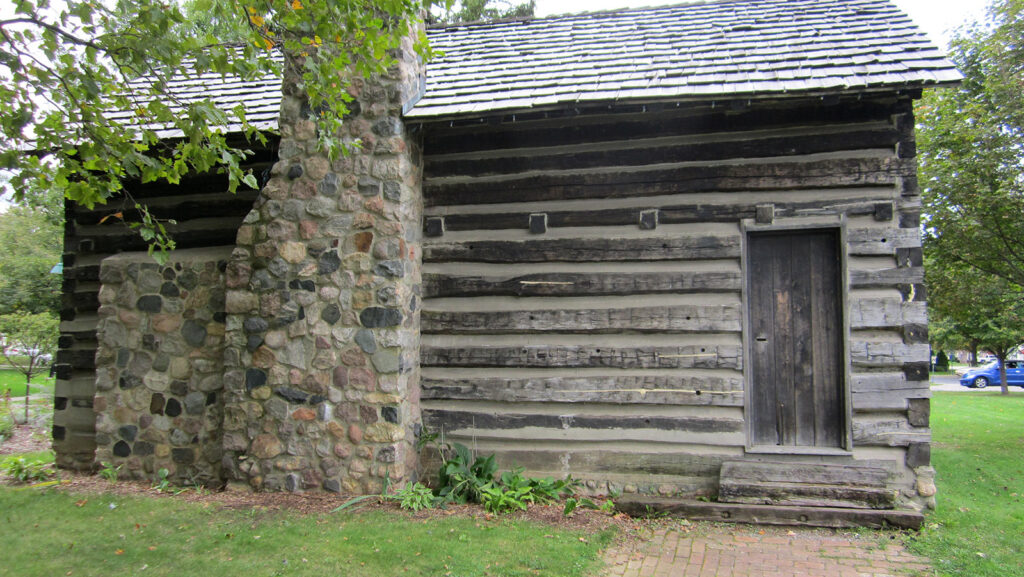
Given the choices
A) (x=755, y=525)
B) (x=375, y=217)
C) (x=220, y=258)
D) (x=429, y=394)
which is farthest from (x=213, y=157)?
(x=755, y=525)

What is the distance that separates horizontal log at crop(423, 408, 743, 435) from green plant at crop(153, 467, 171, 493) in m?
2.65

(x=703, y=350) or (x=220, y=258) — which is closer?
(x=703, y=350)

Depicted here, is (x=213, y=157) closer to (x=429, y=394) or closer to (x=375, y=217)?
(x=375, y=217)

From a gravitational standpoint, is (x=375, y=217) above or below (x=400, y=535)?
above

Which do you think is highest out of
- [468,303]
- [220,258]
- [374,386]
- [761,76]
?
[761,76]

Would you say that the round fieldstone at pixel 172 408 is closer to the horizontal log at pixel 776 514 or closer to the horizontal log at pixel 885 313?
the horizontal log at pixel 776 514

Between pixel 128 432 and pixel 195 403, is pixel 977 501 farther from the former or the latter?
pixel 128 432

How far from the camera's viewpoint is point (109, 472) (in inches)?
252

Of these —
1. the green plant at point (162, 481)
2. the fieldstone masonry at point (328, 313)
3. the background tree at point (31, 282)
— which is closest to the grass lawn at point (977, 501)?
the fieldstone masonry at point (328, 313)

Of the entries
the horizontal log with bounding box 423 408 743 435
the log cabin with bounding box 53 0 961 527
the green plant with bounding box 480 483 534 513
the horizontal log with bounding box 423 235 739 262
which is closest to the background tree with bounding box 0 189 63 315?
the log cabin with bounding box 53 0 961 527

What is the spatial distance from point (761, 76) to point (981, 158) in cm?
608

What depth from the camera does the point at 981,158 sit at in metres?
9.39

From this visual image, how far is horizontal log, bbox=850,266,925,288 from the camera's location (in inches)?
216

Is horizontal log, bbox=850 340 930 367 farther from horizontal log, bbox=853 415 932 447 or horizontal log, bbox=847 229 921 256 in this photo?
horizontal log, bbox=847 229 921 256
